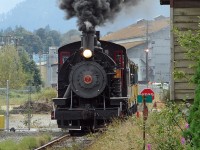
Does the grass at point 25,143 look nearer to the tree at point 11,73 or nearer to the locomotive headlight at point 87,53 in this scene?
the locomotive headlight at point 87,53

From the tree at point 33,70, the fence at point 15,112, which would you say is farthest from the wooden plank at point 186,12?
the tree at point 33,70

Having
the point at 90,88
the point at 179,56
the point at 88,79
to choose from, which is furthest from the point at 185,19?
the point at 90,88

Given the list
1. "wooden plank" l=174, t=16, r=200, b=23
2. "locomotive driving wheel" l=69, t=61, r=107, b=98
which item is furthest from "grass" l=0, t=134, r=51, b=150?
"wooden plank" l=174, t=16, r=200, b=23

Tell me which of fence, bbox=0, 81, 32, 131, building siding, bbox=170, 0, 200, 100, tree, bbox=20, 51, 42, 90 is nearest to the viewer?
building siding, bbox=170, 0, 200, 100

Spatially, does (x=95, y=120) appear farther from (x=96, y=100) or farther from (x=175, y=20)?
(x=175, y=20)

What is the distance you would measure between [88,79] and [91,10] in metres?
2.32

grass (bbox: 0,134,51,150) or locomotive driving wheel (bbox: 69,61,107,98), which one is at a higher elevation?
locomotive driving wheel (bbox: 69,61,107,98)

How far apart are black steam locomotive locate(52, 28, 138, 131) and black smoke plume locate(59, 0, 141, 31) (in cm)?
61

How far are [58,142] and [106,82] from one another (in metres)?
2.37

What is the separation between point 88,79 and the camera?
16.4 m

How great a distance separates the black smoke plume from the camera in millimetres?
16938

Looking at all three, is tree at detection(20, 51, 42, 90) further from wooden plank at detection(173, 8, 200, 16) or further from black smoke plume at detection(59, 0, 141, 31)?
wooden plank at detection(173, 8, 200, 16)

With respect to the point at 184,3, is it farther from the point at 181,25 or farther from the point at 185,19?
the point at 181,25

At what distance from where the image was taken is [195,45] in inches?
316
